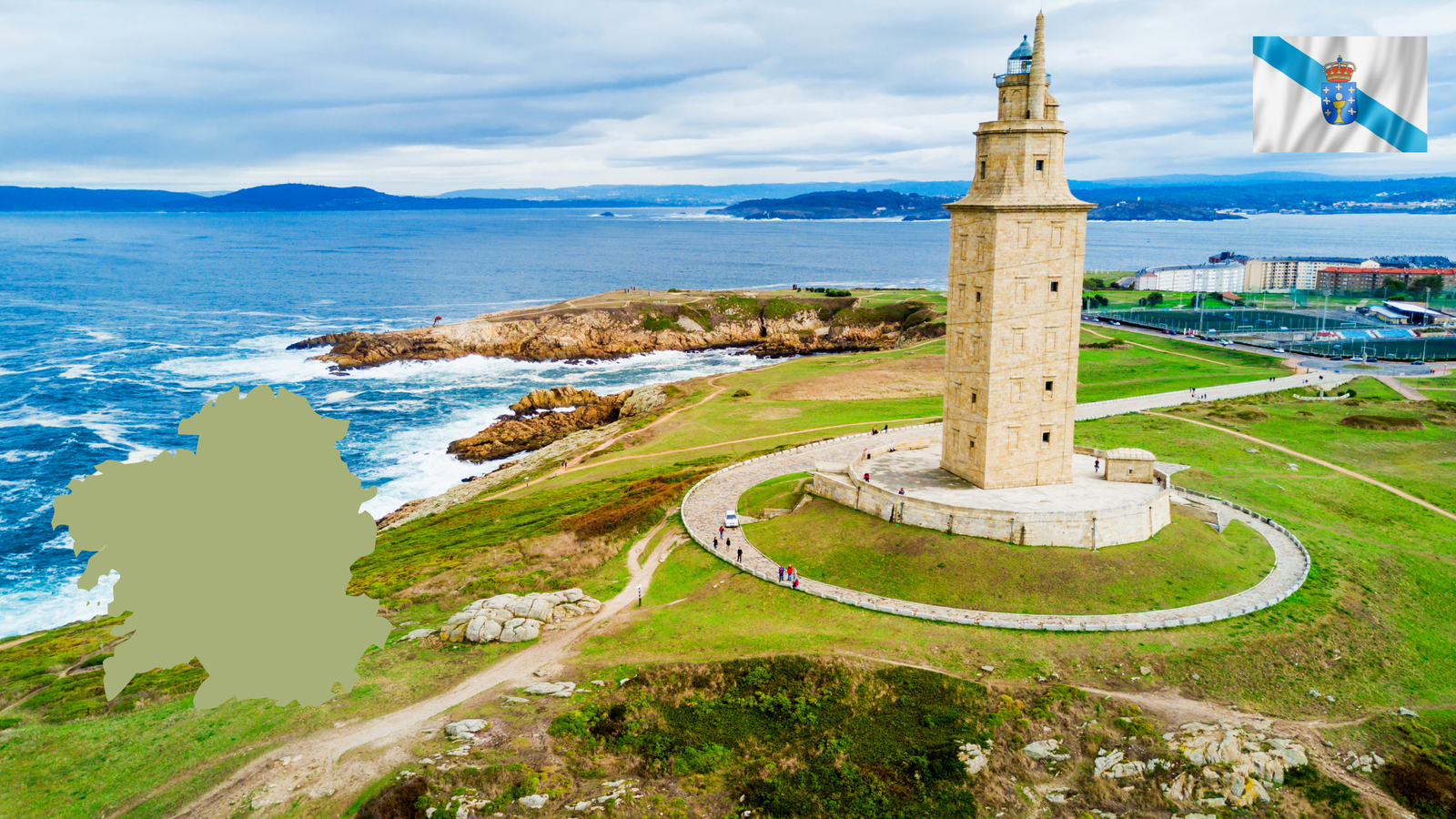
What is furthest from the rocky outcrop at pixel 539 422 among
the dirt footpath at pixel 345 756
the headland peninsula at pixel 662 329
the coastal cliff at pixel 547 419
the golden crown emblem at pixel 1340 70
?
the golden crown emblem at pixel 1340 70

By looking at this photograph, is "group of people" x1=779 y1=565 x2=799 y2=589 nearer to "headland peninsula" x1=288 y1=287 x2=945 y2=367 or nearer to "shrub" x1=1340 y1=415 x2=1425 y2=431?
"shrub" x1=1340 y1=415 x2=1425 y2=431

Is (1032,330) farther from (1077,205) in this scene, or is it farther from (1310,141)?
(1310,141)

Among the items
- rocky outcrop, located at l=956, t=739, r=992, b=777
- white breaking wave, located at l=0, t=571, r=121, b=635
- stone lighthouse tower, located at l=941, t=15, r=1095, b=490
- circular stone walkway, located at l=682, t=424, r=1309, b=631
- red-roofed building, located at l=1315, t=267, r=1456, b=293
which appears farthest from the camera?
red-roofed building, located at l=1315, t=267, r=1456, b=293

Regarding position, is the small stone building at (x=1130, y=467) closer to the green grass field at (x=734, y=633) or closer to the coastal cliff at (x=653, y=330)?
the green grass field at (x=734, y=633)

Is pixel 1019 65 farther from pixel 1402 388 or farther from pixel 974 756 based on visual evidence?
pixel 1402 388

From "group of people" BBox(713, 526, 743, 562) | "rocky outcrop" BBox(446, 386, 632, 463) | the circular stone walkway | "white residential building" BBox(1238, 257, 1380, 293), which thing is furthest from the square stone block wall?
"white residential building" BBox(1238, 257, 1380, 293)
